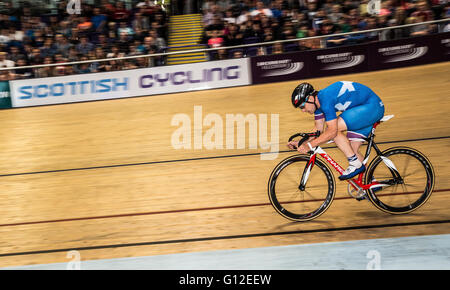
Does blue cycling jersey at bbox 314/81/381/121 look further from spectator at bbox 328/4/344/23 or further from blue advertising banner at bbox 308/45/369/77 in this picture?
spectator at bbox 328/4/344/23

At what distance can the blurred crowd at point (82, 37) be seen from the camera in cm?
1138

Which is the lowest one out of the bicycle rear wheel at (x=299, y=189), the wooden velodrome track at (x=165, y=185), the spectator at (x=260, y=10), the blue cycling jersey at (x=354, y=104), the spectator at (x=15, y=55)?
the wooden velodrome track at (x=165, y=185)

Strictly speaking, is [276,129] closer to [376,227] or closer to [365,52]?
[376,227]

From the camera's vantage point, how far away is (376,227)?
3900mm

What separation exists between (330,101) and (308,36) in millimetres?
8076

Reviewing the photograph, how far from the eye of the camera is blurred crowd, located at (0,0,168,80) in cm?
1138

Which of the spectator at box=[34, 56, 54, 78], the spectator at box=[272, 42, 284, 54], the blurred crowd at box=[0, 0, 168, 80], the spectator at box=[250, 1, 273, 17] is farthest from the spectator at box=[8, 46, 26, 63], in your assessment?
the spectator at box=[272, 42, 284, 54]

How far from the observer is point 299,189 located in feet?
13.0

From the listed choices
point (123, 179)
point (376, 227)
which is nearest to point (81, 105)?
point (123, 179)

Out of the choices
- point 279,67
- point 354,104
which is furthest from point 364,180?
point 279,67

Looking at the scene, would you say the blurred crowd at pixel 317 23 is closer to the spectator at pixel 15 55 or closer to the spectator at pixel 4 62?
the spectator at pixel 15 55

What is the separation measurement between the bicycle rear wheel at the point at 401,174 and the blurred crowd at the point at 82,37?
27.9 feet

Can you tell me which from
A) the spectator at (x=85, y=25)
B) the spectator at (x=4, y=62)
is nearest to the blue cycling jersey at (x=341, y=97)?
the spectator at (x=4, y=62)

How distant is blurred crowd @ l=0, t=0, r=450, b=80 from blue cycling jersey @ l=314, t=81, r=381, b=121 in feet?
24.9
